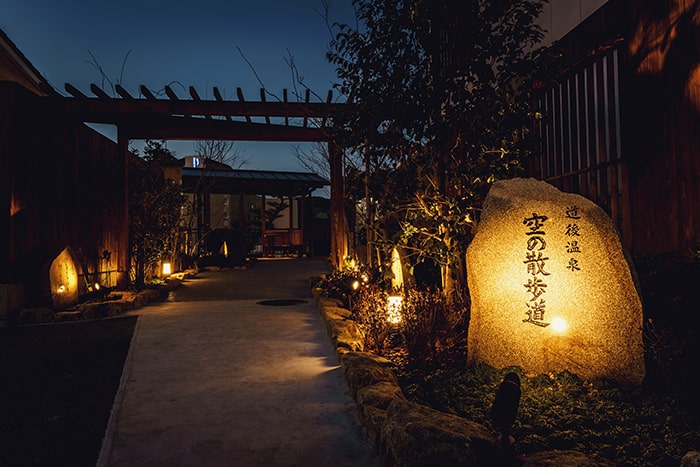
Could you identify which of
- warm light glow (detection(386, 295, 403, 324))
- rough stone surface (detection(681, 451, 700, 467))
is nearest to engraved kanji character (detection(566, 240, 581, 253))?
rough stone surface (detection(681, 451, 700, 467))

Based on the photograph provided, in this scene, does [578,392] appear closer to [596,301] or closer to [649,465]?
[596,301]

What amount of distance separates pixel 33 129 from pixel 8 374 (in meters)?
5.26

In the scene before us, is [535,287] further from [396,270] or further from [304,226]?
[304,226]

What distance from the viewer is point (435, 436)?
7.94 ft

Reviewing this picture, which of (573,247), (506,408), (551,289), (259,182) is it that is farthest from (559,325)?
(259,182)

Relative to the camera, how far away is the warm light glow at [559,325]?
12.1 feet

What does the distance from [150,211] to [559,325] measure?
37.7ft

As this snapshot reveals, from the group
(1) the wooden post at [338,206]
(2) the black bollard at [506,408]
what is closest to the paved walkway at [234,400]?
(2) the black bollard at [506,408]

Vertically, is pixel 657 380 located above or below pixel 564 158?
below

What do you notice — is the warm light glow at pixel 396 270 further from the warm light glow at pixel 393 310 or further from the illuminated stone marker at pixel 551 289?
the illuminated stone marker at pixel 551 289

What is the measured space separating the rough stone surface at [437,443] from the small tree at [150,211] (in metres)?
10.1

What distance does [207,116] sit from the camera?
35.2 ft

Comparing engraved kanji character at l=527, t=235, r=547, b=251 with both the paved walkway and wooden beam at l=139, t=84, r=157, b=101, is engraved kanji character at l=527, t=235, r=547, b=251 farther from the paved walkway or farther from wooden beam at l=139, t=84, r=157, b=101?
wooden beam at l=139, t=84, r=157, b=101

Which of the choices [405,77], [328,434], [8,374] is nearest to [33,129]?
[8,374]
